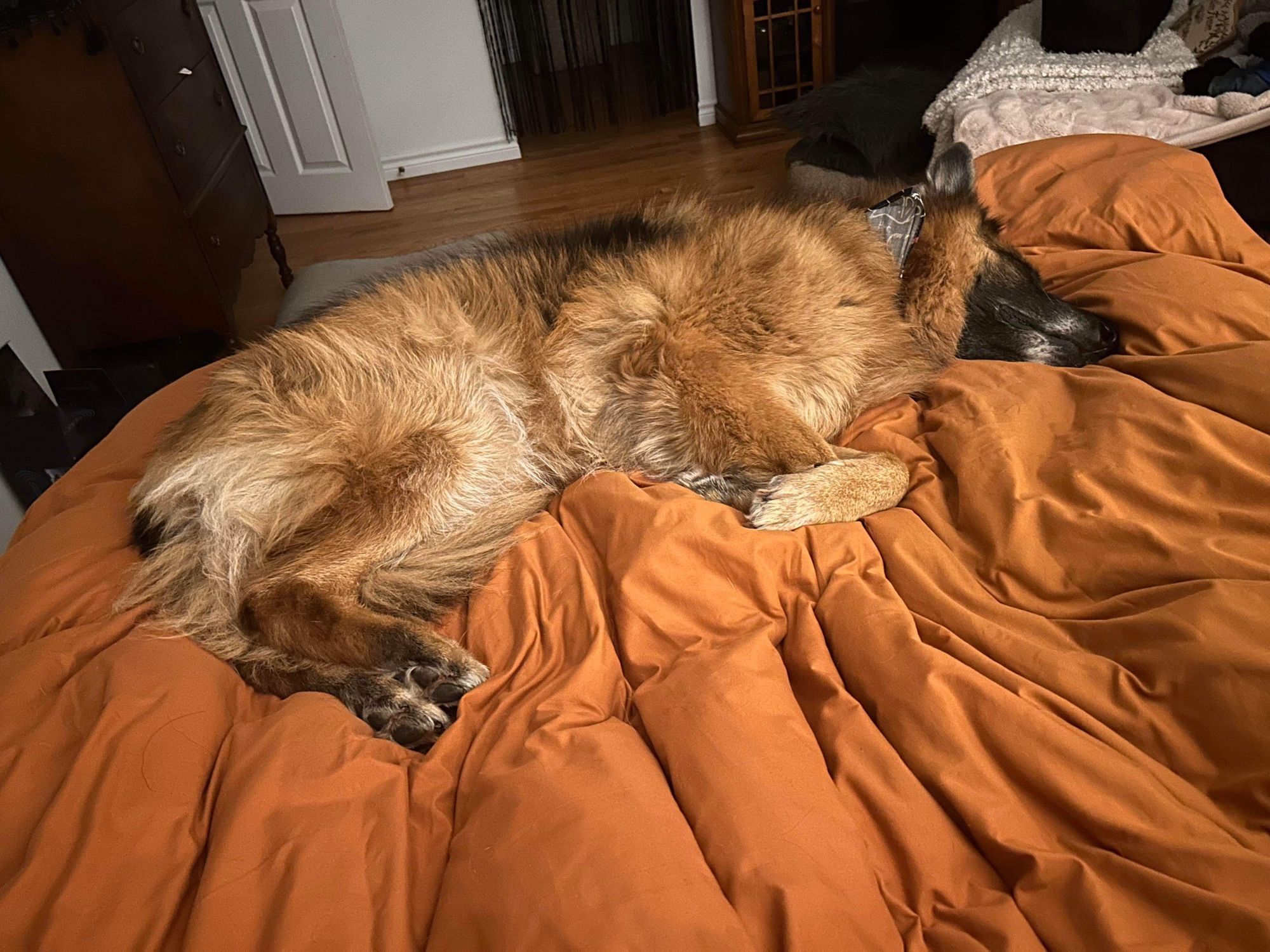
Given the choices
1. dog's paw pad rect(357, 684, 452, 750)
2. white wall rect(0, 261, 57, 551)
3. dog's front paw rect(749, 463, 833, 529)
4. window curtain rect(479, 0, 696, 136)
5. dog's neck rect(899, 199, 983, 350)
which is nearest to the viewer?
dog's paw pad rect(357, 684, 452, 750)

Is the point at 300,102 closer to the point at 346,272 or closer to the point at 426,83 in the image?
the point at 426,83

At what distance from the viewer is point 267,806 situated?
128 cm

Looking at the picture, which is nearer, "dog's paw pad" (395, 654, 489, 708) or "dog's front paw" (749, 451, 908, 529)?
"dog's paw pad" (395, 654, 489, 708)

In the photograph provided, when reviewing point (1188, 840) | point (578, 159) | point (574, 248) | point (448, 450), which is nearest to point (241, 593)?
point (448, 450)

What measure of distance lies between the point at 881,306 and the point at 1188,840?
1.63 m

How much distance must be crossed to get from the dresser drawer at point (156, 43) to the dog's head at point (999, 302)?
10.3 feet

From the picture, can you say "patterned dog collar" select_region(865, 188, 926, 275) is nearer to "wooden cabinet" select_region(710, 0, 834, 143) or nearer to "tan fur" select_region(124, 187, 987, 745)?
"tan fur" select_region(124, 187, 987, 745)

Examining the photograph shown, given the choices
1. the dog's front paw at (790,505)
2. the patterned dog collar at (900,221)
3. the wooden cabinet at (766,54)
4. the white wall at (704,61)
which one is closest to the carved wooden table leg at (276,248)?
the wooden cabinet at (766,54)

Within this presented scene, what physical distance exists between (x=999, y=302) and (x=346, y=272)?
2604 millimetres

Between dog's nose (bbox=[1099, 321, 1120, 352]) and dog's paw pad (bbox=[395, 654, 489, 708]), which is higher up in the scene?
dog's nose (bbox=[1099, 321, 1120, 352])

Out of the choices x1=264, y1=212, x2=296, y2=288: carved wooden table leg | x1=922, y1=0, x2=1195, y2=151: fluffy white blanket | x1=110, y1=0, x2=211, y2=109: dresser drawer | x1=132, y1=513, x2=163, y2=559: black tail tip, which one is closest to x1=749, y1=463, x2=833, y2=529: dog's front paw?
x1=132, y1=513, x2=163, y2=559: black tail tip

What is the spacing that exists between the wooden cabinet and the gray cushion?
2993 mm

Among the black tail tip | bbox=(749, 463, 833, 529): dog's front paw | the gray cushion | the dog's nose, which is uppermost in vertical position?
the gray cushion

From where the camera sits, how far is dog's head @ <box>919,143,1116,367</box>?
2170 mm
